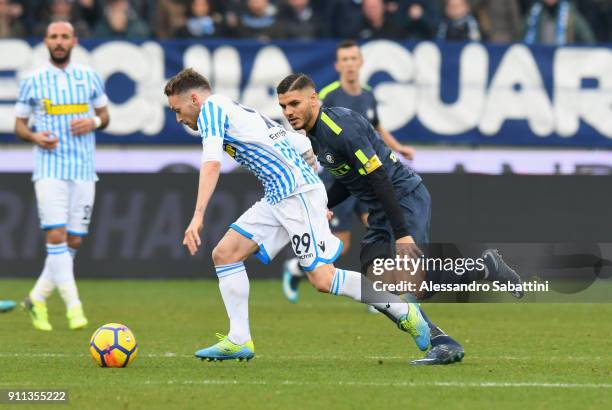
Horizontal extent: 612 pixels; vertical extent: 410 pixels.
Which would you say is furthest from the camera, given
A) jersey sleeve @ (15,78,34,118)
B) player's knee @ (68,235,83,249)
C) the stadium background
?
the stadium background

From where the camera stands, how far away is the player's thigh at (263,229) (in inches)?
367

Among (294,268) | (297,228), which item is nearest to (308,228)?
(297,228)

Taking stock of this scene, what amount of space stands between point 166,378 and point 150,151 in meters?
8.95

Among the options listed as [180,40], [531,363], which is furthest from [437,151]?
[531,363]

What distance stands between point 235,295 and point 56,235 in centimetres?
343

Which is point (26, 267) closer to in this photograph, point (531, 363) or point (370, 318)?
point (370, 318)

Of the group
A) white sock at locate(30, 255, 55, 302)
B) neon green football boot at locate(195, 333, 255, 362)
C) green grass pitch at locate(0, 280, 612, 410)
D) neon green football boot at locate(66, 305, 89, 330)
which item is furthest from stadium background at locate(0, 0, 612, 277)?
neon green football boot at locate(195, 333, 255, 362)

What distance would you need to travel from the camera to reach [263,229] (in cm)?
933

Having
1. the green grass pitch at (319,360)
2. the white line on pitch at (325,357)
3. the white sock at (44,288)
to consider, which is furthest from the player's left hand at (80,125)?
the white line on pitch at (325,357)

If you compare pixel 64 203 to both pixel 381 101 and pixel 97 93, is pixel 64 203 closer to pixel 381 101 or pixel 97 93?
pixel 97 93

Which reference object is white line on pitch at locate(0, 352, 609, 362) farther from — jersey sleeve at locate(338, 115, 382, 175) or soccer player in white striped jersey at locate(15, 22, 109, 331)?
soccer player in white striped jersey at locate(15, 22, 109, 331)

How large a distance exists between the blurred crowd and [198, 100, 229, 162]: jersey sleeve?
28.6ft

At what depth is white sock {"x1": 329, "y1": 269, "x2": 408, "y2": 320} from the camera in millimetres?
9102

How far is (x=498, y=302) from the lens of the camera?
14.6 m
